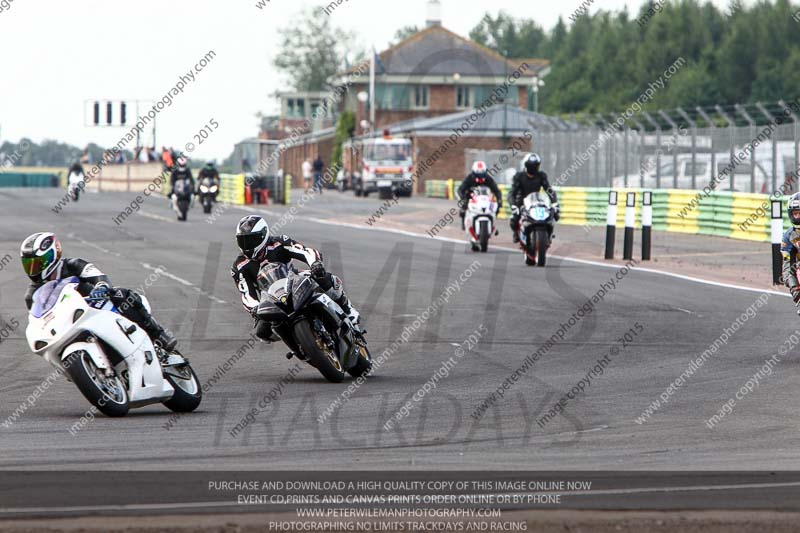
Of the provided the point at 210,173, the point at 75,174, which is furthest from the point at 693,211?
the point at 75,174

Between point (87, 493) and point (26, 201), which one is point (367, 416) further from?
point (26, 201)

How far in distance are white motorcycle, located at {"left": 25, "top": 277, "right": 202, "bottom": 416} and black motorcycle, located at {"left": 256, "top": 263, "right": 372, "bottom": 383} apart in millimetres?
1423

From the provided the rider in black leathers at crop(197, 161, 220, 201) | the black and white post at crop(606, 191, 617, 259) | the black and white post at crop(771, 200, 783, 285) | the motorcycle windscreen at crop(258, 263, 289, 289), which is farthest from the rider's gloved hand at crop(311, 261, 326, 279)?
the rider in black leathers at crop(197, 161, 220, 201)

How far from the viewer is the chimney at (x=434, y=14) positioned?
322ft

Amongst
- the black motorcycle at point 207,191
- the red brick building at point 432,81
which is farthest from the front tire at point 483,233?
the red brick building at point 432,81

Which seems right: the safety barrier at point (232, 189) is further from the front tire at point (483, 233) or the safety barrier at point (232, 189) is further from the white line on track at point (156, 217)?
the front tire at point (483, 233)

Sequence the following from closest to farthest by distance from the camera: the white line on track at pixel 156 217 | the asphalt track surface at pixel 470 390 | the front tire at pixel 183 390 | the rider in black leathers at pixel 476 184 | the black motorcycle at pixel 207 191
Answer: the asphalt track surface at pixel 470 390, the front tire at pixel 183 390, the rider in black leathers at pixel 476 184, the white line on track at pixel 156 217, the black motorcycle at pixel 207 191

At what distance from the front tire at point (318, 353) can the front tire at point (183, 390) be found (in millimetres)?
1068

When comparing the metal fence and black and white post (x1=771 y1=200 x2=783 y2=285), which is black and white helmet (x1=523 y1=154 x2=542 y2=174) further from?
the metal fence

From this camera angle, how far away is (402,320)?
601 inches

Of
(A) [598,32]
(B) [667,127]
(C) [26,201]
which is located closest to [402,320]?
(B) [667,127]

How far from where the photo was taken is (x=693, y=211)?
102 ft

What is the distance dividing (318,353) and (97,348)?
6.62ft

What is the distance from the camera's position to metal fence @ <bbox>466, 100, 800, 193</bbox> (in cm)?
2858
